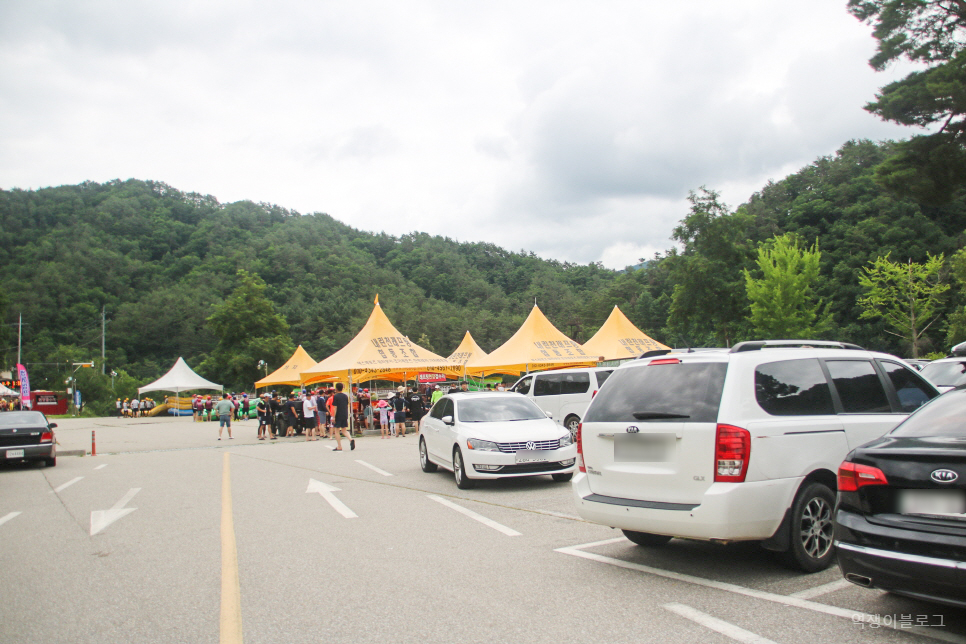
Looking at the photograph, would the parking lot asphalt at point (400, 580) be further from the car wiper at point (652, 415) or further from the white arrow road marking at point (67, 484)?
the white arrow road marking at point (67, 484)

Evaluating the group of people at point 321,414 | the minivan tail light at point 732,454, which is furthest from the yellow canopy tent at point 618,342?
the minivan tail light at point 732,454

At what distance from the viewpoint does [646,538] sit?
6277mm

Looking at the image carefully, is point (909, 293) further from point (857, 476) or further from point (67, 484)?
point (67, 484)

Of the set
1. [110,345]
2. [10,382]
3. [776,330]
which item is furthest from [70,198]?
[776,330]

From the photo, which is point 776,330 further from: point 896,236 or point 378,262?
point 378,262

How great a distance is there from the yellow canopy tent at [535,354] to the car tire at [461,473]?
55.8 ft

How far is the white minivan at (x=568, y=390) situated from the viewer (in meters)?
18.2

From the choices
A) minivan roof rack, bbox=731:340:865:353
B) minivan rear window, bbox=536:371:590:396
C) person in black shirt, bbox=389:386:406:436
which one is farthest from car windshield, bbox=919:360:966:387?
person in black shirt, bbox=389:386:406:436

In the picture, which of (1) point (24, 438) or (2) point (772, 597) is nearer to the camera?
(2) point (772, 597)

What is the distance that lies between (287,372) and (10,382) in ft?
166

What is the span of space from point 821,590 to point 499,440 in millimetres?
6165

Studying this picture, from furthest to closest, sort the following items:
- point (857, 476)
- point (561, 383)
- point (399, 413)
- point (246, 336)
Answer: point (246, 336), point (399, 413), point (561, 383), point (857, 476)

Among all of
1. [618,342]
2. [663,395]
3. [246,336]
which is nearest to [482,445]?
[663,395]

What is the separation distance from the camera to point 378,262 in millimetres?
115562
